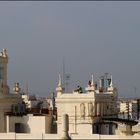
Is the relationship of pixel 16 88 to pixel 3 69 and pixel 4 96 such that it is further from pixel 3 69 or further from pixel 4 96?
pixel 4 96

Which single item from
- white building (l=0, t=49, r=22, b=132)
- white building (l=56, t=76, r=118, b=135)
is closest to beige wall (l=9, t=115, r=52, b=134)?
white building (l=0, t=49, r=22, b=132)

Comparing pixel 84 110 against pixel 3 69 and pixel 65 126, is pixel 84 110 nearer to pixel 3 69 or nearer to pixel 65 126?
pixel 65 126

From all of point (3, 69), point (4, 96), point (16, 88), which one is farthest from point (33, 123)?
point (3, 69)

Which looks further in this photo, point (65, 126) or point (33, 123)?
point (33, 123)

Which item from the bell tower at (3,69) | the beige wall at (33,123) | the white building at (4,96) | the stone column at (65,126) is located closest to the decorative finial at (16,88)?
the white building at (4,96)

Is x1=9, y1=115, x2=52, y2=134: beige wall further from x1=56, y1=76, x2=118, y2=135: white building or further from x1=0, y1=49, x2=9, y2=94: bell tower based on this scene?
x1=0, y1=49, x2=9, y2=94: bell tower

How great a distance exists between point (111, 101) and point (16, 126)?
7.87 m

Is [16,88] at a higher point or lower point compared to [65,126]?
higher

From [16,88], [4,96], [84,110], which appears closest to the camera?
[84,110]

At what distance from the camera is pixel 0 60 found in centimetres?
4281

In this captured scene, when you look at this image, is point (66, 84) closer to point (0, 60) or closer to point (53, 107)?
point (53, 107)

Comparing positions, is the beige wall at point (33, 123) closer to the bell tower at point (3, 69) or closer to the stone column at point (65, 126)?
the bell tower at point (3, 69)

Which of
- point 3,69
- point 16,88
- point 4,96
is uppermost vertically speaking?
point 3,69

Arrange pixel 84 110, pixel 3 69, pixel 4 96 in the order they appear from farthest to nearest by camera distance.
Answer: pixel 3 69 < pixel 4 96 < pixel 84 110
